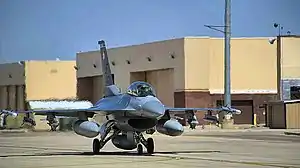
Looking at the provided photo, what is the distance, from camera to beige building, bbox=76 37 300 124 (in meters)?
92.1

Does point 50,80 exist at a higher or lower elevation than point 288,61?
lower

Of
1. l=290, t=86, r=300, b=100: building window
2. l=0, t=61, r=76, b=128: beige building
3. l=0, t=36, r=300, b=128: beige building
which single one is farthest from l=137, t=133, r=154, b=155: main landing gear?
l=0, t=61, r=76, b=128: beige building

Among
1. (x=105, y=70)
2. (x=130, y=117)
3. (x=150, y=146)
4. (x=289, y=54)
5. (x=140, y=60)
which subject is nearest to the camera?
(x=130, y=117)

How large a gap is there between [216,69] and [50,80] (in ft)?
126

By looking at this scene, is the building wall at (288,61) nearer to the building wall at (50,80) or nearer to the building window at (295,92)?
the building window at (295,92)

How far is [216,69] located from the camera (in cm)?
9381

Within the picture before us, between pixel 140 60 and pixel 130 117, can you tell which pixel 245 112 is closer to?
pixel 140 60

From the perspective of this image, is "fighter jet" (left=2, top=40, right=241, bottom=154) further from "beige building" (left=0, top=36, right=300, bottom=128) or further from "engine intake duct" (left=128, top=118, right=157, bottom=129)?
"beige building" (left=0, top=36, right=300, bottom=128)

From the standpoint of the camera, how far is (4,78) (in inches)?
5017

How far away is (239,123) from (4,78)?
5177 centimetres

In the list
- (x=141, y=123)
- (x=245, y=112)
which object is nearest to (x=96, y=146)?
(x=141, y=123)

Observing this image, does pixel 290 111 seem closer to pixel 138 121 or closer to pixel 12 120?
pixel 12 120

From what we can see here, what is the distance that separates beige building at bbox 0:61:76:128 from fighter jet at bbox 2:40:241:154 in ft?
292

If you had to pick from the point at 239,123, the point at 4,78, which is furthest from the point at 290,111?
the point at 4,78
